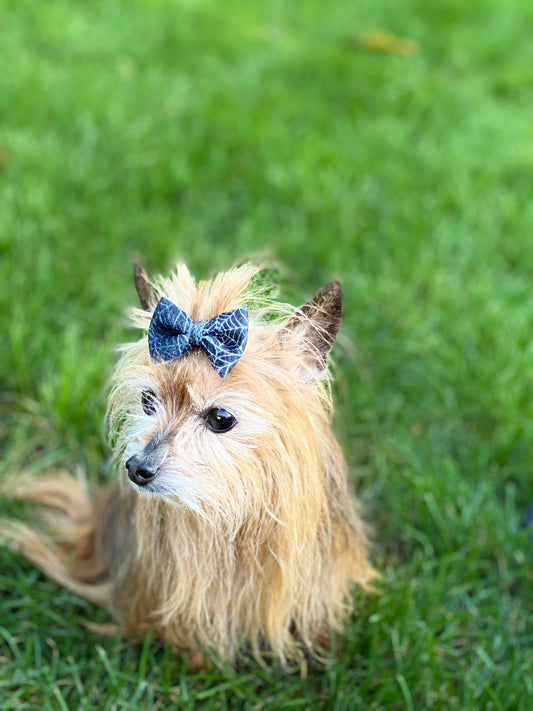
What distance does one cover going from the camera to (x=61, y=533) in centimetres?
245

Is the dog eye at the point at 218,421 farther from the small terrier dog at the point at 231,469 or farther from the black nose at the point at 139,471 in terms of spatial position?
the black nose at the point at 139,471

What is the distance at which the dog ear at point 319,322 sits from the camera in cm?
146

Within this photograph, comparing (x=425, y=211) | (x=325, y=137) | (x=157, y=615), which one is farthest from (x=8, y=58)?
(x=157, y=615)

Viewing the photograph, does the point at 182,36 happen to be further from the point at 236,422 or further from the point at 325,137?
the point at 236,422

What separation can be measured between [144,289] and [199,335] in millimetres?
253

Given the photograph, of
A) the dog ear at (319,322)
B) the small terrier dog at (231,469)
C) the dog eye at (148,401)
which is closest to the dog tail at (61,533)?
the small terrier dog at (231,469)

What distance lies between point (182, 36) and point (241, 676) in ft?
15.6

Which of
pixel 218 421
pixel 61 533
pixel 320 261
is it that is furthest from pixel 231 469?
pixel 320 261

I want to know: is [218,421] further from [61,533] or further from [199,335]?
[61,533]

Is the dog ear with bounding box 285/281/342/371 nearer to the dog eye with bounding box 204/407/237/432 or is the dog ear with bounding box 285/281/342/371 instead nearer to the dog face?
the dog face

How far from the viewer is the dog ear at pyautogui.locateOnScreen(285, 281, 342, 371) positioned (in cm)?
146

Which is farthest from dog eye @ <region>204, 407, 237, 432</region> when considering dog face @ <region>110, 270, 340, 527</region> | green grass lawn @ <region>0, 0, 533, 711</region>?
green grass lawn @ <region>0, 0, 533, 711</region>

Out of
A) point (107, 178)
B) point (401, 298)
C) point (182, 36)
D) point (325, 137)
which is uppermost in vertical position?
point (182, 36)

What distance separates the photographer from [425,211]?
3990 mm
